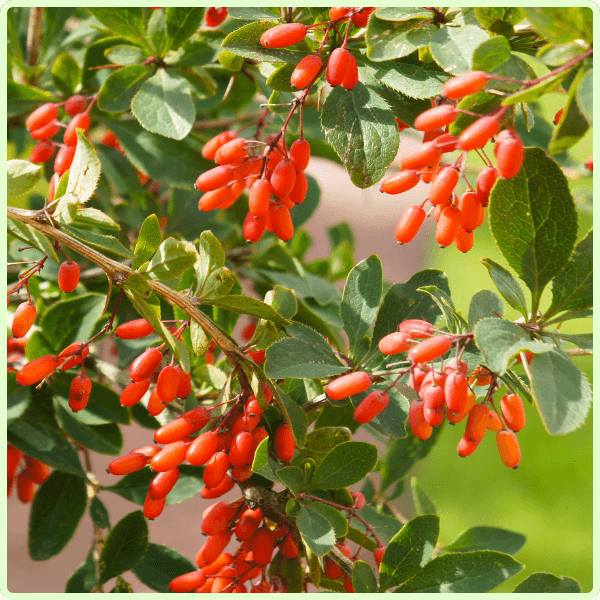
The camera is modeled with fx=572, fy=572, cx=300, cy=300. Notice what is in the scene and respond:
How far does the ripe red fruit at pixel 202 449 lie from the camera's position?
1.87 ft

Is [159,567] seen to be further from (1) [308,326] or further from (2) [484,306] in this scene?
(2) [484,306]

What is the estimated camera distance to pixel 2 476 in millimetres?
629

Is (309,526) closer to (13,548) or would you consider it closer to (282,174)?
(282,174)

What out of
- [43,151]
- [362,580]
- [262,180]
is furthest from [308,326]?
[43,151]

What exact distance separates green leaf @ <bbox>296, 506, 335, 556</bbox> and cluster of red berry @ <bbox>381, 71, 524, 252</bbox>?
30 centimetres

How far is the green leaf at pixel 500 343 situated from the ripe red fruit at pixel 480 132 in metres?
0.15

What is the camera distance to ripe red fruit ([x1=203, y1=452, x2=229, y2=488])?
22.9 inches

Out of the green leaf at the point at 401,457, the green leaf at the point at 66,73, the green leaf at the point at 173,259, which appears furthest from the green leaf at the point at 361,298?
the green leaf at the point at 66,73

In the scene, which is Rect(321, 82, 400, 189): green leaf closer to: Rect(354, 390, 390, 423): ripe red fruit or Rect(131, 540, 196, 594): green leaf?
Rect(354, 390, 390, 423): ripe red fruit

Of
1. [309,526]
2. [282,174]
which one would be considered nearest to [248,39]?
[282,174]

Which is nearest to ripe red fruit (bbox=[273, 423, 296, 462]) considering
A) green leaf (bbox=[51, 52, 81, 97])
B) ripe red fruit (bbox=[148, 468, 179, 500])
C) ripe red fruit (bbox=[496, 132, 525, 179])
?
ripe red fruit (bbox=[148, 468, 179, 500])

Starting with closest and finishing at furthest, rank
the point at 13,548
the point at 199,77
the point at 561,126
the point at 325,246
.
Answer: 1. the point at 561,126
2. the point at 199,77
3. the point at 13,548
4. the point at 325,246

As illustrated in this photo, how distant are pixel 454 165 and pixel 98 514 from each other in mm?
755

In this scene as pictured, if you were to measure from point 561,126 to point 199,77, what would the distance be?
0.57m
